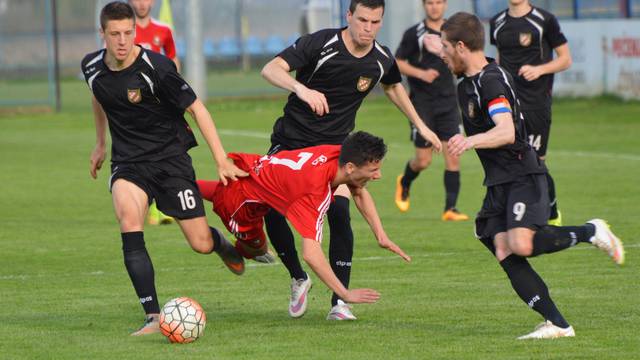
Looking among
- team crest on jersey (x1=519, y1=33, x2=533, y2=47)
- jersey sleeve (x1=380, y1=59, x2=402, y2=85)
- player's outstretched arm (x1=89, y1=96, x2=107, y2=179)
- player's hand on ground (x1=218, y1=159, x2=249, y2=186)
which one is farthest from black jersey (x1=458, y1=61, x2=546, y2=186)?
team crest on jersey (x1=519, y1=33, x2=533, y2=47)

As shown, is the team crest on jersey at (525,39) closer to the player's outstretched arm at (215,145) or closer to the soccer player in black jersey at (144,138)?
the soccer player in black jersey at (144,138)

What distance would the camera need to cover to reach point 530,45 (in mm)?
14031

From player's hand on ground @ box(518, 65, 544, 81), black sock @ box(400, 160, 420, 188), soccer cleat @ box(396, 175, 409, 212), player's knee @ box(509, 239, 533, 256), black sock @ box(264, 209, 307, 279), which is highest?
player's hand on ground @ box(518, 65, 544, 81)

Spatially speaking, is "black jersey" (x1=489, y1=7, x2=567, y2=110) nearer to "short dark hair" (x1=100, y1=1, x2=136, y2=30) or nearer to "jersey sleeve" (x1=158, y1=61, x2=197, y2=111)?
"jersey sleeve" (x1=158, y1=61, x2=197, y2=111)

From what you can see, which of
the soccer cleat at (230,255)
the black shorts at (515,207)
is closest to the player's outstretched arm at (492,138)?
the black shorts at (515,207)

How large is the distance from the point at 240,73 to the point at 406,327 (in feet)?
103

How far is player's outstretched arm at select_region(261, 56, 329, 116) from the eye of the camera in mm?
8688

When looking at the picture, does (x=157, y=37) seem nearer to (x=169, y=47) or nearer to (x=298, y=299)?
(x=169, y=47)

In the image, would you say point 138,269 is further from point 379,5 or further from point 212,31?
point 212,31

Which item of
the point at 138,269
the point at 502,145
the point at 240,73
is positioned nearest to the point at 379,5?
the point at 502,145

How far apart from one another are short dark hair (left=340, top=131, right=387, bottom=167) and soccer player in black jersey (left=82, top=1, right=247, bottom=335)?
0.82 metres

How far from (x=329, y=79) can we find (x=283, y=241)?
1188 mm

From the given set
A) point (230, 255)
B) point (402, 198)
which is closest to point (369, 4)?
point (230, 255)

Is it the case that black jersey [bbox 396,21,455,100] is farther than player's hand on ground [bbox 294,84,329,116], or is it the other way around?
black jersey [bbox 396,21,455,100]
